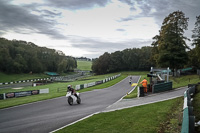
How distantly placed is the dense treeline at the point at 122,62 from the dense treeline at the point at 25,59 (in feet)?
74.0

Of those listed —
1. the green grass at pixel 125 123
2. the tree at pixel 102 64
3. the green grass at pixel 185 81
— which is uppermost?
the tree at pixel 102 64

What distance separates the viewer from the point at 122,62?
111 m

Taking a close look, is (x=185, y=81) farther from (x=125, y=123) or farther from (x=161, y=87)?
(x=125, y=123)

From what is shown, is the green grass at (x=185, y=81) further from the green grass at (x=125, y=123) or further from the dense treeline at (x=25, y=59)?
the dense treeline at (x=25, y=59)

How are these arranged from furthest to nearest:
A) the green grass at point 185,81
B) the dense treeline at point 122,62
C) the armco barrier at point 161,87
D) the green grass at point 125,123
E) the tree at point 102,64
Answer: the tree at point 102,64 < the dense treeline at point 122,62 < the green grass at point 185,81 < the armco barrier at point 161,87 < the green grass at point 125,123

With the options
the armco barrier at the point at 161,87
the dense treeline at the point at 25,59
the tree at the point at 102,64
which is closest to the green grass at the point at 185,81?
the armco barrier at the point at 161,87

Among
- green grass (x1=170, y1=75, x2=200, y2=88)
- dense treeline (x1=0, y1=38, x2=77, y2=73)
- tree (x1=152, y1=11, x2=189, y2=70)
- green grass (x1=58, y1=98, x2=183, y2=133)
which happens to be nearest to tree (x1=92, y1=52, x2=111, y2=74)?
dense treeline (x1=0, y1=38, x2=77, y2=73)

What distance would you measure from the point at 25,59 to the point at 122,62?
58.9m

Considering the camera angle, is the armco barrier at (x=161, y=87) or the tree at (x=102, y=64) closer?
the armco barrier at (x=161, y=87)

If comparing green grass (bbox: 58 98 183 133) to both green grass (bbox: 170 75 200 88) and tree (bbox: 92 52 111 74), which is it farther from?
tree (bbox: 92 52 111 74)

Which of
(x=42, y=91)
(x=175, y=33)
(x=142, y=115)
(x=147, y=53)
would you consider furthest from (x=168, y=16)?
(x=147, y=53)

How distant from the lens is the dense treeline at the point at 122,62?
104 m

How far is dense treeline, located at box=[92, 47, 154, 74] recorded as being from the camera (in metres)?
104

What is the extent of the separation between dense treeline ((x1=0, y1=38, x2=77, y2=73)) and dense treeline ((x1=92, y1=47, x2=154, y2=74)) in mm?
22567
